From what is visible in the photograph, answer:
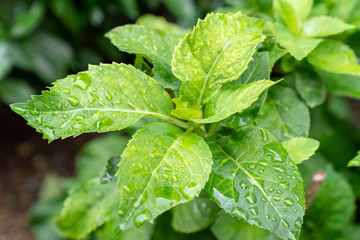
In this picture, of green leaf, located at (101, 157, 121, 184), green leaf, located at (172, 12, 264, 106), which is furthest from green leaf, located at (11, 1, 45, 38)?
green leaf, located at (172, 12, 264, 106)

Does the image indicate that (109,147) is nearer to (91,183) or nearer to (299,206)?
(91,183)

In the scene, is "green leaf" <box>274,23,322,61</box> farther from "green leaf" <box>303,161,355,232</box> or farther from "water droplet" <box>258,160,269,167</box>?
"green leaf" <box>303,161,355,232</box>

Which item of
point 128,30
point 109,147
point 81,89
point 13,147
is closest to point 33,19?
point 109,147

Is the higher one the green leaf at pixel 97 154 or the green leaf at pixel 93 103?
the green leaf at pixel 93 103

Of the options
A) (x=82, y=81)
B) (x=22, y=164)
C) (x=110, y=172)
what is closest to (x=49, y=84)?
(x=22, y=164)

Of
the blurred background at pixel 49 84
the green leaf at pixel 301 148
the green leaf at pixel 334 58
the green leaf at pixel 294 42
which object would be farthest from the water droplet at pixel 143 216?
the blurred background at pixel 49 84

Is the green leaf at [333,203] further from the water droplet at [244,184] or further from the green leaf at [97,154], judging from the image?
the green leaf at [97,154]
